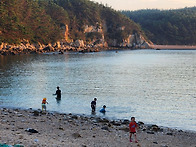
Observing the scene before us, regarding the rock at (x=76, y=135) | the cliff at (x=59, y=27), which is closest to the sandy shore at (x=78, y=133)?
the rock at (x=76, y=135)

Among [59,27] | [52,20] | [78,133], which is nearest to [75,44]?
[59,27]

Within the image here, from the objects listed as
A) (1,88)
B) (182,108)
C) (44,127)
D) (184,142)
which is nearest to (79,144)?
(44,127)

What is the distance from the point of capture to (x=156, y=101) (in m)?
27.7

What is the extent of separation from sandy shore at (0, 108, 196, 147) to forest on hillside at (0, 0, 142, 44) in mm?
84114

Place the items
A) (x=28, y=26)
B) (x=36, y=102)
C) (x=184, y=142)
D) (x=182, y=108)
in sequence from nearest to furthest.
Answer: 1. (x=184, y=142)
2. (x=182, y=108)
3. (x=36, y=102)
4. (x=28, y=26)

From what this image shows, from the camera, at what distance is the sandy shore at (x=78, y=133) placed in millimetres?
13247

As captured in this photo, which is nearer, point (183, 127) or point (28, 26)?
point (183, 127)

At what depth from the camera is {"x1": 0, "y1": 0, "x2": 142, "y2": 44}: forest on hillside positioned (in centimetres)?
10544

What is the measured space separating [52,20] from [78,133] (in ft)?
439

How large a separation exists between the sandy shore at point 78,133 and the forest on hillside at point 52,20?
8411cm

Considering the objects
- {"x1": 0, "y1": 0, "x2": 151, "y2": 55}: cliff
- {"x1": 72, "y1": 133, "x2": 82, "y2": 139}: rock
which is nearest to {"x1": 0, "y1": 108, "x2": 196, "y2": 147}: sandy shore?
{"x1": 72, "y1": 133, "x2": 82, "y2": 139}: rock

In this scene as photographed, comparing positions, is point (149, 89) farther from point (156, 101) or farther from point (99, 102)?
point (99, 102)

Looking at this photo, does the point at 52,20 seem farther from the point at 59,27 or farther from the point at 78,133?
the point at 78,133

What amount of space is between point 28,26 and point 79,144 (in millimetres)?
113844
